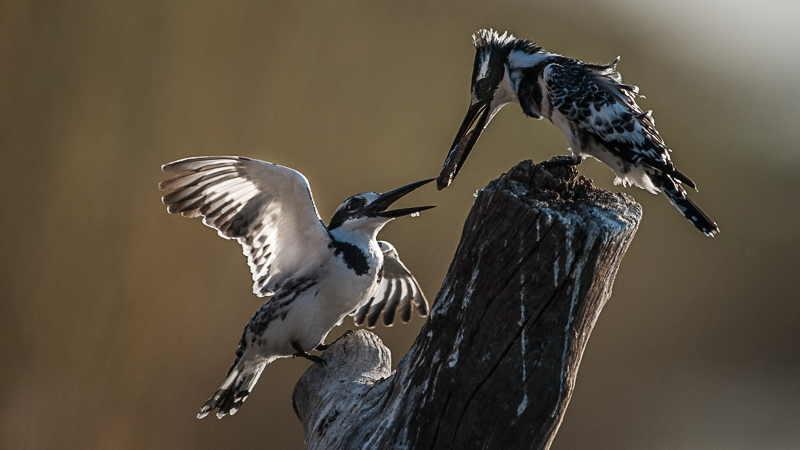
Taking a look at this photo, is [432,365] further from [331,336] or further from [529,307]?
[331,336]

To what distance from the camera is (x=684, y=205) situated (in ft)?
4.90

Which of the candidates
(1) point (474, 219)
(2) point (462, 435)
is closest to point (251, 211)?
(1) point (474, 219)

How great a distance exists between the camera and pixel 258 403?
12.1 feet

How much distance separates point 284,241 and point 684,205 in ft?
3.82

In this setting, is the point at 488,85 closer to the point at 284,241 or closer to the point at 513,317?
the point at 284,241

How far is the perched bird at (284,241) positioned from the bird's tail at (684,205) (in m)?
0.68

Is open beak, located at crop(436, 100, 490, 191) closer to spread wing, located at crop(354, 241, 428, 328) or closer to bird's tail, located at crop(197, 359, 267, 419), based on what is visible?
spread wing, located at crop(354, 241, 428, 328)

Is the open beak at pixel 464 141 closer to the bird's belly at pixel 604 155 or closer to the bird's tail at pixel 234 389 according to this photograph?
the bird's belly at pixel 604 155

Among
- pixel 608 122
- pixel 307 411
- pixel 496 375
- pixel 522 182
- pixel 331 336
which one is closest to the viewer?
pixel 496 375

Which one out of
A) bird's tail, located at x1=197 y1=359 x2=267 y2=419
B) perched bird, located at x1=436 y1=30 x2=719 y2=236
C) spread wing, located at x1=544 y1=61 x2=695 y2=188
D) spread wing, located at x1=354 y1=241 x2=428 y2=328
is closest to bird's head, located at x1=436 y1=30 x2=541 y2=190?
perched bird, located at x1=436 y1=30 x2=719 y2=236

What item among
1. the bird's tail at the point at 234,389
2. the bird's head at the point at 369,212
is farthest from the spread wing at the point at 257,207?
the bird's tail at the point at 234,389

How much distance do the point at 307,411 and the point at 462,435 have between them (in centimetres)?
82

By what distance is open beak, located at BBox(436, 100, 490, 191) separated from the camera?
1.64 metres

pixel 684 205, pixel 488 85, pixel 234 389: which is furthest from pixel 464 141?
pixel 234 389
